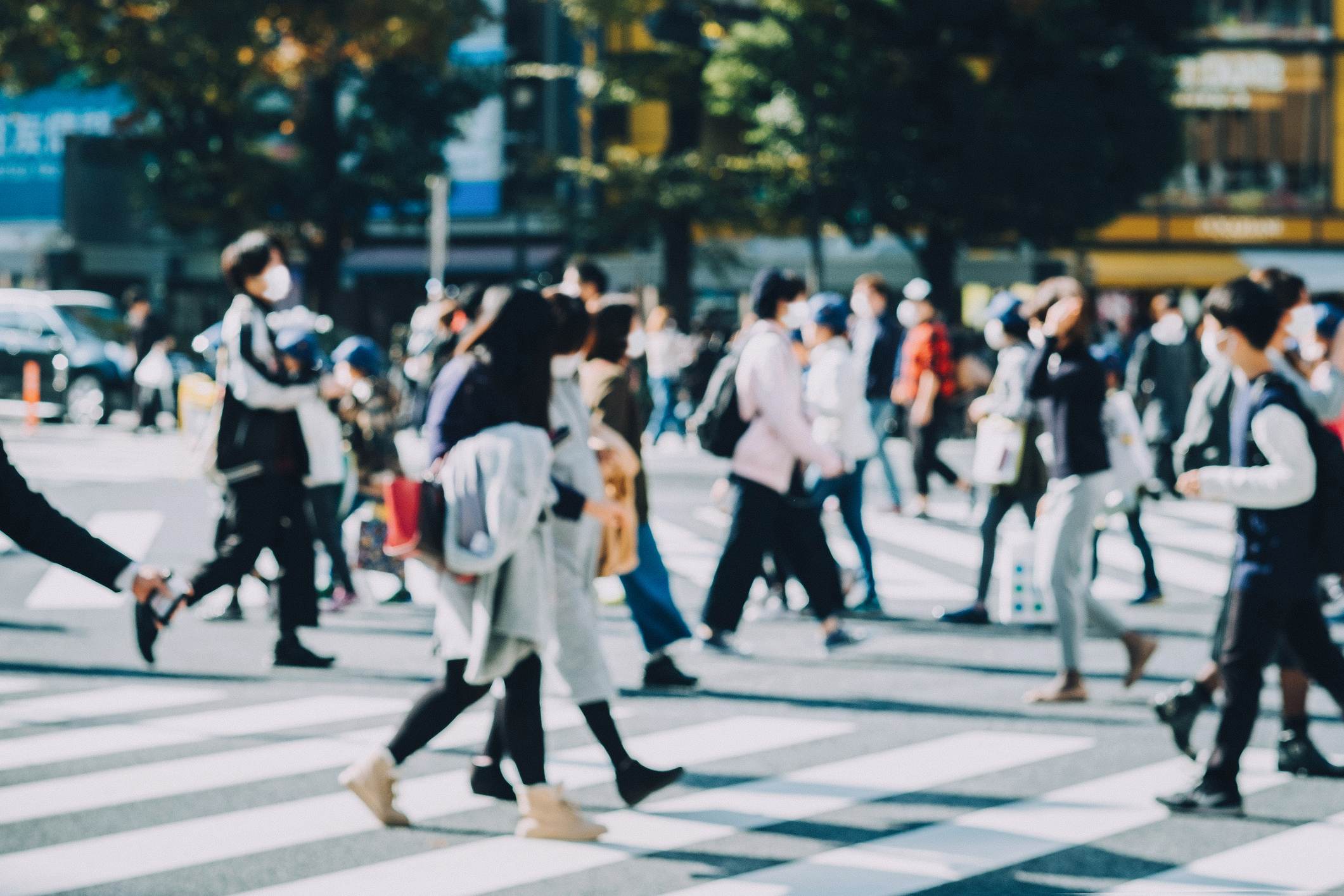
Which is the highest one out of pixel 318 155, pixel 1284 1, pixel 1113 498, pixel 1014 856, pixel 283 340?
pixel 1284 1

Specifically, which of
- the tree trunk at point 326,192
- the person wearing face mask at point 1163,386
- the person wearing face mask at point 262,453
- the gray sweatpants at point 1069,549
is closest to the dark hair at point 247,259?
the person wearing face mask at point 262,453

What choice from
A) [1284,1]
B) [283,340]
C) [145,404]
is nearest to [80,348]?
[145,404]

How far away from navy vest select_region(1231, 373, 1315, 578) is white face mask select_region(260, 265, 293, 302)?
4065 millimetres

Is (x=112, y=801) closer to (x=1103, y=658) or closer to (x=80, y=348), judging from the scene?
(x=1103, y=658)

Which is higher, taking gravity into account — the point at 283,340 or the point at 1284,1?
the point at 1284,1

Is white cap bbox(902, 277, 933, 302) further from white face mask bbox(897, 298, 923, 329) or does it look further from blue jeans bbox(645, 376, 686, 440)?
blue jeans bbox(645, 376, 686, 440)

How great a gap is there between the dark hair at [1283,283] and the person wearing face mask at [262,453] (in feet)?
12.8

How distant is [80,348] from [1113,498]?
18.8 metres

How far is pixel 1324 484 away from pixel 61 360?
73.4ft

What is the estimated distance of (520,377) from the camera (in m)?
5.43

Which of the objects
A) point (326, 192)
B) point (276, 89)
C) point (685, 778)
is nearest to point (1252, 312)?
point (685, 778)

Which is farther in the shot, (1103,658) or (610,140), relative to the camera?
(610,140)

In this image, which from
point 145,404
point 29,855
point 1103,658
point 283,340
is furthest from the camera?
point 145,404

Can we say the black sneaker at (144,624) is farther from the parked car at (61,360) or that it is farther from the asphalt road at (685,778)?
the parked car at (61,360)
